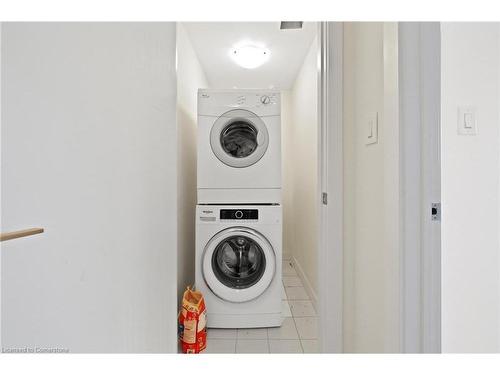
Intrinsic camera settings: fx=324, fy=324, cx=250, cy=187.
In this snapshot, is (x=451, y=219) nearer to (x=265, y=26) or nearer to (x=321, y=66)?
(x=321, y=66)

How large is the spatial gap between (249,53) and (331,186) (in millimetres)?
1837

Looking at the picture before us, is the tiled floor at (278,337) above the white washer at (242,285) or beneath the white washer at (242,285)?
beneath

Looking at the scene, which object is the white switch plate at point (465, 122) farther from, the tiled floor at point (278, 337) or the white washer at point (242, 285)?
the tiled floor at point (278, 337)

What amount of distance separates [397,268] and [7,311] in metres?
1.06

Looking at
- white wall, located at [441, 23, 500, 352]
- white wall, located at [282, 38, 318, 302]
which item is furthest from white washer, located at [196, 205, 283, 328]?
white wall, located at [441, 23, 500, 352]

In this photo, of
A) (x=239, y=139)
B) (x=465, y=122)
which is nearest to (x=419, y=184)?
(x=465, y=122)

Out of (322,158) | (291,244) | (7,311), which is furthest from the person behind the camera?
(291,244)

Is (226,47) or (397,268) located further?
(226,47)

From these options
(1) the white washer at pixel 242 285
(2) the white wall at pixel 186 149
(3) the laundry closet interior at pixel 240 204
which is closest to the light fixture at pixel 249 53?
(3) the laundry closet interior at pixel 240 204

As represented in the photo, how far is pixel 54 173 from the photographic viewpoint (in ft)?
3.13

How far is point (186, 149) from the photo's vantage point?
111 inches

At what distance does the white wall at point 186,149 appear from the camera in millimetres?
2432

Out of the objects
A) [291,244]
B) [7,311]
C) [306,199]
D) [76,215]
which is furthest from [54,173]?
[291,244]

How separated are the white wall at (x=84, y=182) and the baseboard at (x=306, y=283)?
5.06 ft
